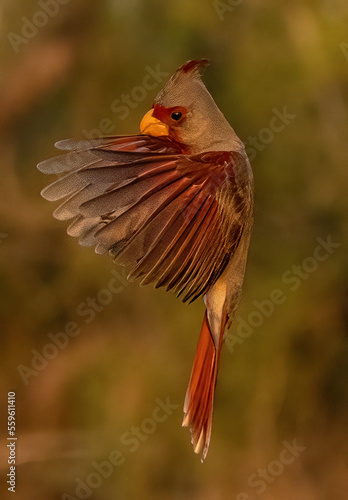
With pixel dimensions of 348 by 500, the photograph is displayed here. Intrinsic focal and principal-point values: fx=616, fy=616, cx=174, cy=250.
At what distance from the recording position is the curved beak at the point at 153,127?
880mm

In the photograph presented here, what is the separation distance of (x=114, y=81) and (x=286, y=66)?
309 mm

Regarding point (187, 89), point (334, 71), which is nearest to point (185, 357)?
point (187, 89)

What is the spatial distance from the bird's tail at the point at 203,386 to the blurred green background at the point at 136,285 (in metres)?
0.04

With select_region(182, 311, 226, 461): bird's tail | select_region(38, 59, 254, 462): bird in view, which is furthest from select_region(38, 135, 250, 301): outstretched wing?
select_region(182, 311, 226, 461): bird's tail

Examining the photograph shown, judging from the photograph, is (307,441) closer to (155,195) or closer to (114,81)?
(155,195)

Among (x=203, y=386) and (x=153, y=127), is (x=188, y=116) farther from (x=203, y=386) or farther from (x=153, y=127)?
(x=203, y=386)

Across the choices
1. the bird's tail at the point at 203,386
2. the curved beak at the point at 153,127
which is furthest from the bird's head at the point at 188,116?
the bird's tail at the point at 203,386

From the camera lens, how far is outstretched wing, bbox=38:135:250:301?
79 centimetres

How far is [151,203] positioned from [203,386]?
0.35 m

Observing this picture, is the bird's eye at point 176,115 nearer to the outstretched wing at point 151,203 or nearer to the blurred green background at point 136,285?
the outstretched wing at point 151,203

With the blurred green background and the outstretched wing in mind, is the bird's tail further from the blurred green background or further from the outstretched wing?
the outstretched wing

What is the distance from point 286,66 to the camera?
1.10 m

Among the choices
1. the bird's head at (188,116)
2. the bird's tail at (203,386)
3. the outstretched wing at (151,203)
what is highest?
the bird's head at (188,116)

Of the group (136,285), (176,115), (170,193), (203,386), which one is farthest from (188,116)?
(203,386)
